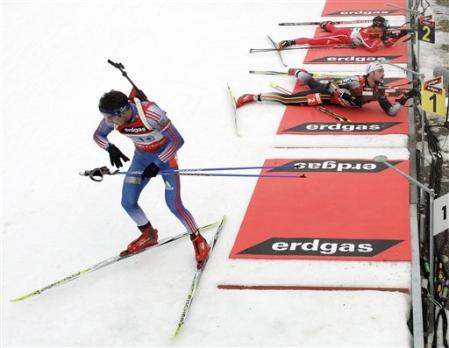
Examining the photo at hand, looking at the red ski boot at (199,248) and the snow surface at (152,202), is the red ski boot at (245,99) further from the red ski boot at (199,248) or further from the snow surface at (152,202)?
the red ski boot at (199,248)

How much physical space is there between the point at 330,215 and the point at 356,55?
5.27 m

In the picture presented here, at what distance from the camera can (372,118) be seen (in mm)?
8227

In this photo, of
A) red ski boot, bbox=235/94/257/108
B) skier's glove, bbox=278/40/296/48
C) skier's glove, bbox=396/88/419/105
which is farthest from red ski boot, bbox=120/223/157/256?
skier's glove, bbox=278/40/296/48

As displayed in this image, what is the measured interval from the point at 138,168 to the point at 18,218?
2.09 m

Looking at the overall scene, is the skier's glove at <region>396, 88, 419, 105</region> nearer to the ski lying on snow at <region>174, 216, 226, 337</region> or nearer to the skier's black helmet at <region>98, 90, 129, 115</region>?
the ski lying on snow at <region>174, 216, 226, 337</region>

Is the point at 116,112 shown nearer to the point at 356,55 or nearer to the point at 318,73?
the point at 318,73

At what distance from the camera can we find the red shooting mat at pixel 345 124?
26.0 ft

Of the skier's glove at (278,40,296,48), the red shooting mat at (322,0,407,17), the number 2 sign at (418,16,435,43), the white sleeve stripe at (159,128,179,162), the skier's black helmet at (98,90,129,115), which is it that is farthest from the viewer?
the red shooting mat at (322,0,407,17)

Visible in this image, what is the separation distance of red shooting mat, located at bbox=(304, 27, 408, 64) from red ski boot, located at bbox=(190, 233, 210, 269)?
Result: 5838 mm

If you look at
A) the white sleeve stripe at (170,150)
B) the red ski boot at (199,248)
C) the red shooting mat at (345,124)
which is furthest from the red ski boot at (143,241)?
the red shooting mat at (345,124)

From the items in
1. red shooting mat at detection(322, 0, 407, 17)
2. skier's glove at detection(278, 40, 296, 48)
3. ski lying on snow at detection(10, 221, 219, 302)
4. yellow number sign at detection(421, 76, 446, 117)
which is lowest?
ski lying on snow at detection(10, 221, 219, 302)

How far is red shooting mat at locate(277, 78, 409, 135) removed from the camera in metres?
7.93

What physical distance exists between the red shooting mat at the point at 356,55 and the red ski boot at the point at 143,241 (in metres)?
5.74

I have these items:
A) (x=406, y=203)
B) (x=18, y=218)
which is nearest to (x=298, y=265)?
(x=406, y=203)
